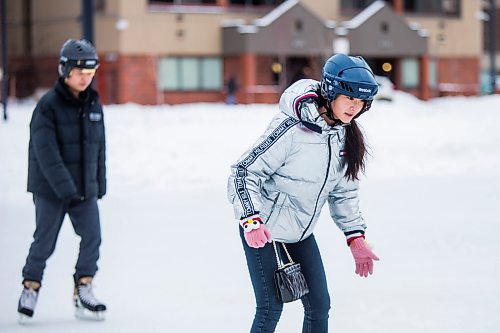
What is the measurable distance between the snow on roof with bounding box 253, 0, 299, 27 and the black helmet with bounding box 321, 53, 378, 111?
3764 centimetres

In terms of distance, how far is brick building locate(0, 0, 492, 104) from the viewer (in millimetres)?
41031

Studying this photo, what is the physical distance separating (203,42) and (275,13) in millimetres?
3121

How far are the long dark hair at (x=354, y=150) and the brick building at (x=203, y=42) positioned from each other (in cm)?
3364

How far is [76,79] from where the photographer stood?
629 centimetres

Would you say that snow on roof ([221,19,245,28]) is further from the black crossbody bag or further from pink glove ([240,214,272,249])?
pink glove ([240,214,272,249])

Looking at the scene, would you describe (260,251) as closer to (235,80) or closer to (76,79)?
(76,79)

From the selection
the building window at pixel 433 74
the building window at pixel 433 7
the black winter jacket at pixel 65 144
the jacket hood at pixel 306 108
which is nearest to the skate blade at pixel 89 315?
the black winter jacket at pixel 65 144

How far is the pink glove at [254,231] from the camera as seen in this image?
423 centimetres

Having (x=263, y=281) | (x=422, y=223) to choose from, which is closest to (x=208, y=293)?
(x=263, y=281)

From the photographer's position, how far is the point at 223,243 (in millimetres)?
9484

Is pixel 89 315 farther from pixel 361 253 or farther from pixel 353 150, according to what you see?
pixel 353 150

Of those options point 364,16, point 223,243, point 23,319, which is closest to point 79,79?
point 23,319

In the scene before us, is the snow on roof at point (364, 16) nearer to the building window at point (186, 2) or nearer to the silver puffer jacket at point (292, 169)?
the building window at point (186, 2)

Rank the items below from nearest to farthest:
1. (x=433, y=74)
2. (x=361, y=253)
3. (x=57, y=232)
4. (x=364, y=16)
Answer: (x=361, y=253)
(x=57, y=232)
(x=364, y=16)
(x=433, y=74)
